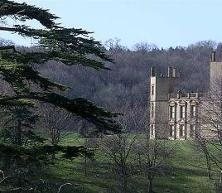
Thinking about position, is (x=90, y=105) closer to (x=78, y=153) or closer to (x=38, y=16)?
(x=78, y=153)

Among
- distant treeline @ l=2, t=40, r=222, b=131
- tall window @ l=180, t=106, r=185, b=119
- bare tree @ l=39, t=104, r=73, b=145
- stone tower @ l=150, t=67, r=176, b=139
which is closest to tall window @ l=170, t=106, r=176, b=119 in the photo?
stone tower @ l=150, t=67, r=176, b=139

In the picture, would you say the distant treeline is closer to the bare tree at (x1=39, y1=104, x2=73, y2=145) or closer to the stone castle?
the stone castle

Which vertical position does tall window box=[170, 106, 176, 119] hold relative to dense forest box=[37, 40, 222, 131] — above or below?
below

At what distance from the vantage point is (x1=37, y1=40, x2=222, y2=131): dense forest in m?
103

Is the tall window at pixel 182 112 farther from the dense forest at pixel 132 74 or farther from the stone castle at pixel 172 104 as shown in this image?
the dense forest at pixel 132 74

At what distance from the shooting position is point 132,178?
4281 cm

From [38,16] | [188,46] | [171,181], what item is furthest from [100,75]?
[38,16]

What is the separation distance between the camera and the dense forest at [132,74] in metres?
103

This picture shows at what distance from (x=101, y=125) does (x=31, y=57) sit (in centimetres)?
179

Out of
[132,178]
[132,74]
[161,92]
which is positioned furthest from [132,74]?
[132,178]

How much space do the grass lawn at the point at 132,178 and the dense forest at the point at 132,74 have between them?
38.0m

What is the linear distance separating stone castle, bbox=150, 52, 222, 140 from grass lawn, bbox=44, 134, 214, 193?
40.6 ft

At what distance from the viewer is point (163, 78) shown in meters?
70.1

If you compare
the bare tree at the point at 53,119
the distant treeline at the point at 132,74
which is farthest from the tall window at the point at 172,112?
the bare tree at the point at 53,119
